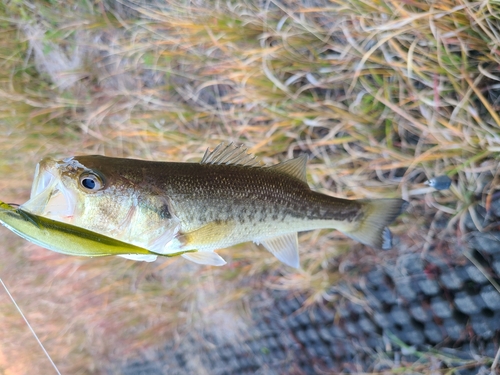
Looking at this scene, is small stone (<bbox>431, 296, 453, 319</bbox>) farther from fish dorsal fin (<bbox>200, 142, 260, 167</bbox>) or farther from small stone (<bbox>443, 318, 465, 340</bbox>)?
fish dorsal fin (<bbox>200, 142, 260, 167</bbox>)

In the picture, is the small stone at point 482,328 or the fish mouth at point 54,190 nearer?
the fish mouth at point 54,190

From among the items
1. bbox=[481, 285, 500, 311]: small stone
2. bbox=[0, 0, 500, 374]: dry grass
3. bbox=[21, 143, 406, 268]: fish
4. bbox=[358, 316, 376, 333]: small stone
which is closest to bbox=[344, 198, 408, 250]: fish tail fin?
bbox=[21, 143, 406, 268]: fish

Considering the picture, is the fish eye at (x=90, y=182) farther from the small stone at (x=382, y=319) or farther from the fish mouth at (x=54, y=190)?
the small stone at (x=382, y=319)

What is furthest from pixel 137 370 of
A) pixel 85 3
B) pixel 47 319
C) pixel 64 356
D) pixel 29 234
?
pixel 29 234

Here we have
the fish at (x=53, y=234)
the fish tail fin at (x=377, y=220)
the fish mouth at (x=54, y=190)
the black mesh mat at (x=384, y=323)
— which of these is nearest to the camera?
the fish at (x=53, y=234)

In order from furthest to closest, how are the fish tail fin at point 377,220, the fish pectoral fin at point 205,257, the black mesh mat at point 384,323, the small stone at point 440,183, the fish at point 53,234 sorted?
the black mesh mat at point 384,323 → the small stone at point 440,183 → the fish tail fin at point 377,220 → the fish pectoral fin at point 205,257 → the fish at point 53,234

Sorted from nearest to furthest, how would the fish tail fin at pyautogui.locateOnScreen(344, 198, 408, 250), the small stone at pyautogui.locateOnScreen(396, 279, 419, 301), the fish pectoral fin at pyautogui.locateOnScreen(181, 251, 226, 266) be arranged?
the fish pectoral fin at pyautogui.locateOnScreen(181, 251, 226, 266) < the fish tail fin at pyautogui.locateOnScreen(344, 198, 408, 250) < the small stone at pyautogui.locateOnScreen(396, 279, 419, 301)

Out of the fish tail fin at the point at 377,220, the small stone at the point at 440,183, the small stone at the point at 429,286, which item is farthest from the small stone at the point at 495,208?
the fish tail fin at the point at 377,220
